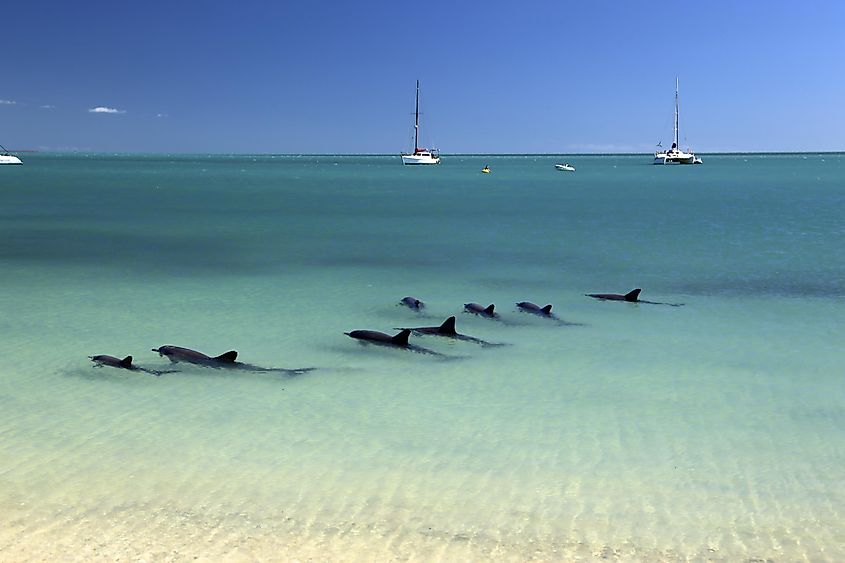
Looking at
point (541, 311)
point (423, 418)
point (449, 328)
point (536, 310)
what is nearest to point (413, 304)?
point (536, 310)

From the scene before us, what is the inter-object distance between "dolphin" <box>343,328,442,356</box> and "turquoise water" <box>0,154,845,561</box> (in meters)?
0.25

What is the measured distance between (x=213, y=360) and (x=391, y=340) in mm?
3495

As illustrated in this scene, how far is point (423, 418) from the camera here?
1270cm

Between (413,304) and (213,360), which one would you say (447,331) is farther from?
(213,360)

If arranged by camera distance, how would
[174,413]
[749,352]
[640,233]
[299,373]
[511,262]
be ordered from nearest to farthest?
[174,413] → [299,373] → [749,352] → [511,262] → [640,233]

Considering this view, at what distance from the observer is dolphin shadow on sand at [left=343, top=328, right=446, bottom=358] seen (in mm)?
16750

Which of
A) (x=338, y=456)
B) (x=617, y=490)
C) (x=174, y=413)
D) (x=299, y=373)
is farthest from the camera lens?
(x=299, y=373)

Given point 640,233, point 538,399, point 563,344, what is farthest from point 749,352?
point 640,233

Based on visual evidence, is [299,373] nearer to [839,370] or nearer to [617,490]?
[617,490]

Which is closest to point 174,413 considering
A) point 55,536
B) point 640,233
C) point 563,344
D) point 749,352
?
point 55,536

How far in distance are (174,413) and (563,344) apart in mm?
8407

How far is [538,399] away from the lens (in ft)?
45.4

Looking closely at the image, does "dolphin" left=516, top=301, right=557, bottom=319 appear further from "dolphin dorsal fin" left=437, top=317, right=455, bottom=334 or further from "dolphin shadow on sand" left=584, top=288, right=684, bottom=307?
"dolphin dorsal fin" left=437, top=317, right=455, bottom=334

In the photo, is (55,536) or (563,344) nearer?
(55,536)
